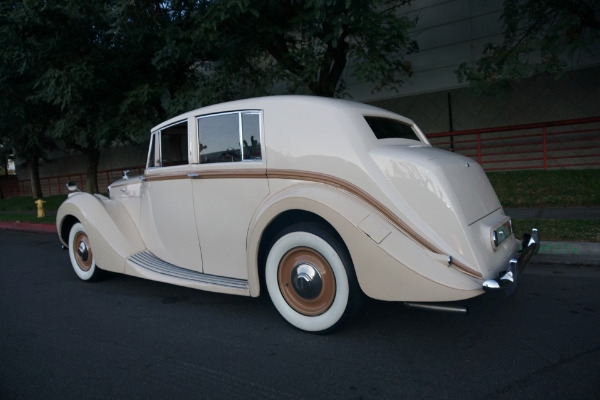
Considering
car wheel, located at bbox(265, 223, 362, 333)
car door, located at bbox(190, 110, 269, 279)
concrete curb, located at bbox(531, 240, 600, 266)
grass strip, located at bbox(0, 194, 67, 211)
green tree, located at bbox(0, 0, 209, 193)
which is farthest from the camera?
grass strip, located at bbox(0, 194, 67, 211)

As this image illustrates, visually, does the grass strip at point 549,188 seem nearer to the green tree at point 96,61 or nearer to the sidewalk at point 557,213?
the sidewalk at point 557,213

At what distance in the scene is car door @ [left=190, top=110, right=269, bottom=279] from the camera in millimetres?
3541

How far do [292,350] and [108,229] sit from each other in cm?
258

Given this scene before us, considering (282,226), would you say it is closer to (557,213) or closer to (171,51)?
(557,213)

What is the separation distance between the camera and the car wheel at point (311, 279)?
10.0 ft

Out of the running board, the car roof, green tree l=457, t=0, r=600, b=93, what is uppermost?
green tree l=457, t=0, r=600, b=93

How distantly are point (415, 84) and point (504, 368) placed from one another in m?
10.2

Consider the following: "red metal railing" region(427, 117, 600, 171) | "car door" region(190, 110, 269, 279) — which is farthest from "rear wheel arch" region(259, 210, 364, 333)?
"red metal railing" region(427, 117, 600, 171)

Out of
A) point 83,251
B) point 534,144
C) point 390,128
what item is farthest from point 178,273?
point 534,144

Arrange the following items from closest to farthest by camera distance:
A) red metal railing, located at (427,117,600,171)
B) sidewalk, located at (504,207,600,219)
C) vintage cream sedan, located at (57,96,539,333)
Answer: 1. vintage cream sedan, located at (57,96,539,333)
2. sidewalk, located at (504,207,600,219)
3. red metal railing, located at (427,117,600,171)

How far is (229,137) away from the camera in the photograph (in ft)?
12.3

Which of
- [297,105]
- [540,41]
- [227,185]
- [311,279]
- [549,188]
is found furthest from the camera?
→ [549,188]

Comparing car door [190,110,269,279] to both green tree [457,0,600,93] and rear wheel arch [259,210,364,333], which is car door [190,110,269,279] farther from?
green tree [457,0,600,93]

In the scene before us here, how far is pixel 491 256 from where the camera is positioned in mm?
2980
